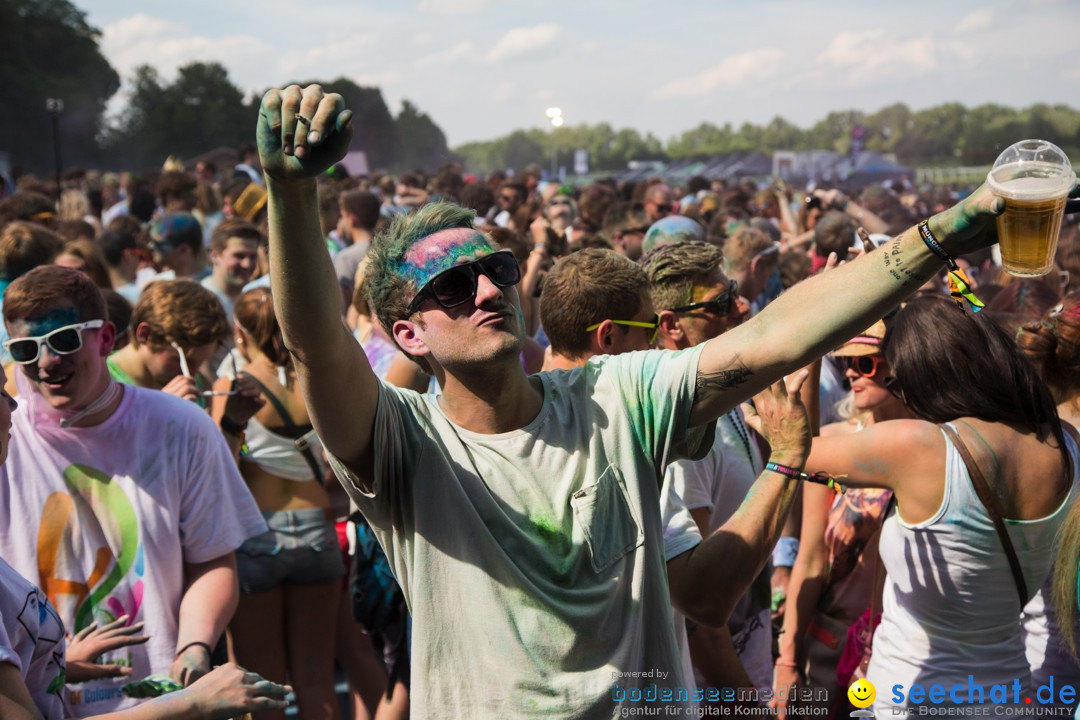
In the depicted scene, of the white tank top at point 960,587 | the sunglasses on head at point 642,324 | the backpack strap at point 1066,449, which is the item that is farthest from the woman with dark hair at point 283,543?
the backpack strap at point 1066,449

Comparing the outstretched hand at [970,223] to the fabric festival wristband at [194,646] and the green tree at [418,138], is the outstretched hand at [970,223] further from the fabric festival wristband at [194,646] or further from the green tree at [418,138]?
the green tree at [418,138]

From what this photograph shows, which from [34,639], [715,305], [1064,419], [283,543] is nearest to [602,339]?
[715,305]

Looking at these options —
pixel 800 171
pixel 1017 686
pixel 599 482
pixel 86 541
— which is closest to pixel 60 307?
pixel 86 541

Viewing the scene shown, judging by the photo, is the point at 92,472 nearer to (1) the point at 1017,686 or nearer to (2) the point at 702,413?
(2) the point at 702,413

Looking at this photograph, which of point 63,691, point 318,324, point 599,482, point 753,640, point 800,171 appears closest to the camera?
point 318,324

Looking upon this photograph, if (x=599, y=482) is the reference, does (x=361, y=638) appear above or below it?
below

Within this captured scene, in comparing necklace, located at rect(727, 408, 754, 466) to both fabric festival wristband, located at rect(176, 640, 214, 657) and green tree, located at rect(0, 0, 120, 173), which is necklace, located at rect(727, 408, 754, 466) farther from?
green tree, located at rect(0, 0, 120, 173)

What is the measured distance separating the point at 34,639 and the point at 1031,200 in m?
2.19

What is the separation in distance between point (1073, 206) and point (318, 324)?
1427 millimetres

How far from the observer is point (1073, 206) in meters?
1.90

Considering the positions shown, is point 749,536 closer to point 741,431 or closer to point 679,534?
point 679,534

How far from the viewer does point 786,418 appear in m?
2.61

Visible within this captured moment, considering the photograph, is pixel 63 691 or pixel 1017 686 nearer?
pixel 63 691

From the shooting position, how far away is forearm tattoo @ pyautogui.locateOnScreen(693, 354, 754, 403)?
2072mm
